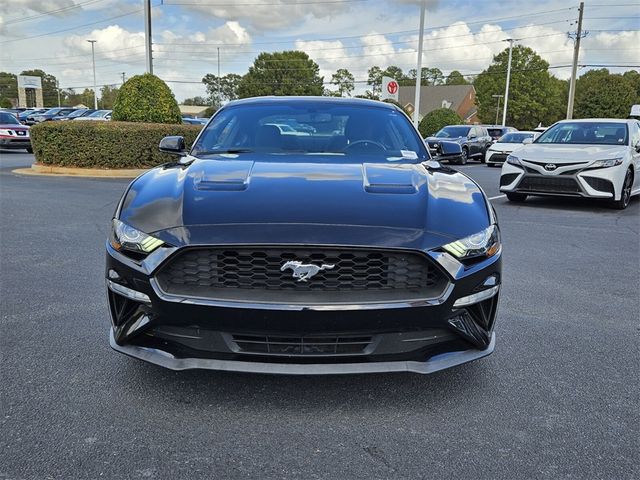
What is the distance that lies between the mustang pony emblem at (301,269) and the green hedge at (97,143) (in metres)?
11.6

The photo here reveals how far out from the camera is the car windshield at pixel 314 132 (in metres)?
3.77

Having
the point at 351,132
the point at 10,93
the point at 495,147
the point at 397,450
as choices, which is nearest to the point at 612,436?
the point at 397,450

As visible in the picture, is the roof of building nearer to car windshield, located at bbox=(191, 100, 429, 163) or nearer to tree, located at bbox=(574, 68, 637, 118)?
tree, located at bbox=(574, 68, 637, 118)

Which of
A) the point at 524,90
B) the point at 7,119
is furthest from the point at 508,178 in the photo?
the point at 524,90

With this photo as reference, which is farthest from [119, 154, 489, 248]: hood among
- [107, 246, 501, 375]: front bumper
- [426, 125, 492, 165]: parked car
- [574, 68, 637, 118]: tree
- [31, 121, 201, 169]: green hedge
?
[574, 68, 637, 118]: tree

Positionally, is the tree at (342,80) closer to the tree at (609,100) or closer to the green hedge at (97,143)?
the tree at (609,100)

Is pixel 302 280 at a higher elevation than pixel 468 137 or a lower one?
lower

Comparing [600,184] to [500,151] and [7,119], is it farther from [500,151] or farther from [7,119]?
[7,119]

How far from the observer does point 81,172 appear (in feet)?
42.5

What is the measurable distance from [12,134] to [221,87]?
98426mm

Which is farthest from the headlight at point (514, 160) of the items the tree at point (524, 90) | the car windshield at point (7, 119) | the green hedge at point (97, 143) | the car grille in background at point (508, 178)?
the tree at point (524, 90)

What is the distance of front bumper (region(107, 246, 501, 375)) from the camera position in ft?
7.57

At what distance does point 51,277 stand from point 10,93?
408 feet

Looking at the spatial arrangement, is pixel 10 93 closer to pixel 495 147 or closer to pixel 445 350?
pixel 495 147
